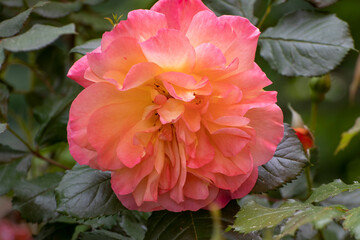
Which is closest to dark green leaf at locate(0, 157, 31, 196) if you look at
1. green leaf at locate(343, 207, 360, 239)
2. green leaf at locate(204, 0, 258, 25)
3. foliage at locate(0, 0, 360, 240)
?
foliage at locate(0, 0, 360, 240)

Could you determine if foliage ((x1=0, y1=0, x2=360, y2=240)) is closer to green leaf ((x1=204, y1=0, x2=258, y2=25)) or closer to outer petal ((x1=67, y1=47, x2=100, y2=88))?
green leaf ((x1=204, y1=0, x2=258, y2=25))

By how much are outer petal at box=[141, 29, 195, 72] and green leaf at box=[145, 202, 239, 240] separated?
0.58ft

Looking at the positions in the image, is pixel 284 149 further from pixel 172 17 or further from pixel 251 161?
pixel 172 17

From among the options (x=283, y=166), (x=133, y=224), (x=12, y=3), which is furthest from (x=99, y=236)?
Answer: (x=12, y=3)

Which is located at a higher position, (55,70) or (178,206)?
(178,206)

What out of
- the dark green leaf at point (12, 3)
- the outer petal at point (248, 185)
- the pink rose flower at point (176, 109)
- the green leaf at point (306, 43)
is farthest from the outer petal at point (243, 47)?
the dark green leaf at point (12, 3)

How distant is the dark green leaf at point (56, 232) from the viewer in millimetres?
734

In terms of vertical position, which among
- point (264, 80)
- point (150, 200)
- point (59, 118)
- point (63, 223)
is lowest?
point (63, 223)

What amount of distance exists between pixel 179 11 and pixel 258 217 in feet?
0.78

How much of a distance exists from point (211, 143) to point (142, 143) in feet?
0.25

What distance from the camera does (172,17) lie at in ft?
1.61

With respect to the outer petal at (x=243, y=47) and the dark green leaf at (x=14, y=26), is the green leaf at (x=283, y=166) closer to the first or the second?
the outer petal at (x=243, y=47)

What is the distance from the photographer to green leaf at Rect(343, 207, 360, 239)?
40cm

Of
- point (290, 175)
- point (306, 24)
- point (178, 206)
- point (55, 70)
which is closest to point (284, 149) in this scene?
point (290, 175)
